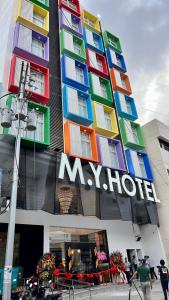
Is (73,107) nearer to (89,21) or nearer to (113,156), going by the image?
(113,156)

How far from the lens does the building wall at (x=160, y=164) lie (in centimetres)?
1863

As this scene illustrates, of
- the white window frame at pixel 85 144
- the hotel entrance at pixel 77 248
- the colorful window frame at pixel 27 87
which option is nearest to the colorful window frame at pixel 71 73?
the colorful window frame at pixel 27 87

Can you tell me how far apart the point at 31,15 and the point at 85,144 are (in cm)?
1165

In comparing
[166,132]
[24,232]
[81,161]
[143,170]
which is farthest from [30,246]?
[166,132]

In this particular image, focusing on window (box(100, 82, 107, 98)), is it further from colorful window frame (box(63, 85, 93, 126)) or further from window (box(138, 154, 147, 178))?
window (box(138, 154, 147, 178))

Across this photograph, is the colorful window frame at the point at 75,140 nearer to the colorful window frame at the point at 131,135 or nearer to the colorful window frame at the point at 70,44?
the colorful window frame at the point at 131,135

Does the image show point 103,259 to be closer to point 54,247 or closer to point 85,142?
point 54,247

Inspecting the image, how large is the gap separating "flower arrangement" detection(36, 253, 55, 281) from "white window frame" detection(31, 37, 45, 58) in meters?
14.5

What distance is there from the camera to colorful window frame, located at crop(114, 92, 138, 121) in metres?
21.7

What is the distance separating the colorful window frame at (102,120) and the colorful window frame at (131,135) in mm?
780

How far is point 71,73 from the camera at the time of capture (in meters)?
19.6

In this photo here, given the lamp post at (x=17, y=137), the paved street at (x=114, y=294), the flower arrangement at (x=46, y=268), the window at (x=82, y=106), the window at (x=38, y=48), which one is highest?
the window at (x=38, y=48)

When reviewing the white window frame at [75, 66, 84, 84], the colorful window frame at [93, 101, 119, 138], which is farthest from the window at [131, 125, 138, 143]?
the white window frame at [75, 66, 84, 84]

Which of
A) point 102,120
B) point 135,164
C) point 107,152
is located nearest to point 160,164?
point 135,164
